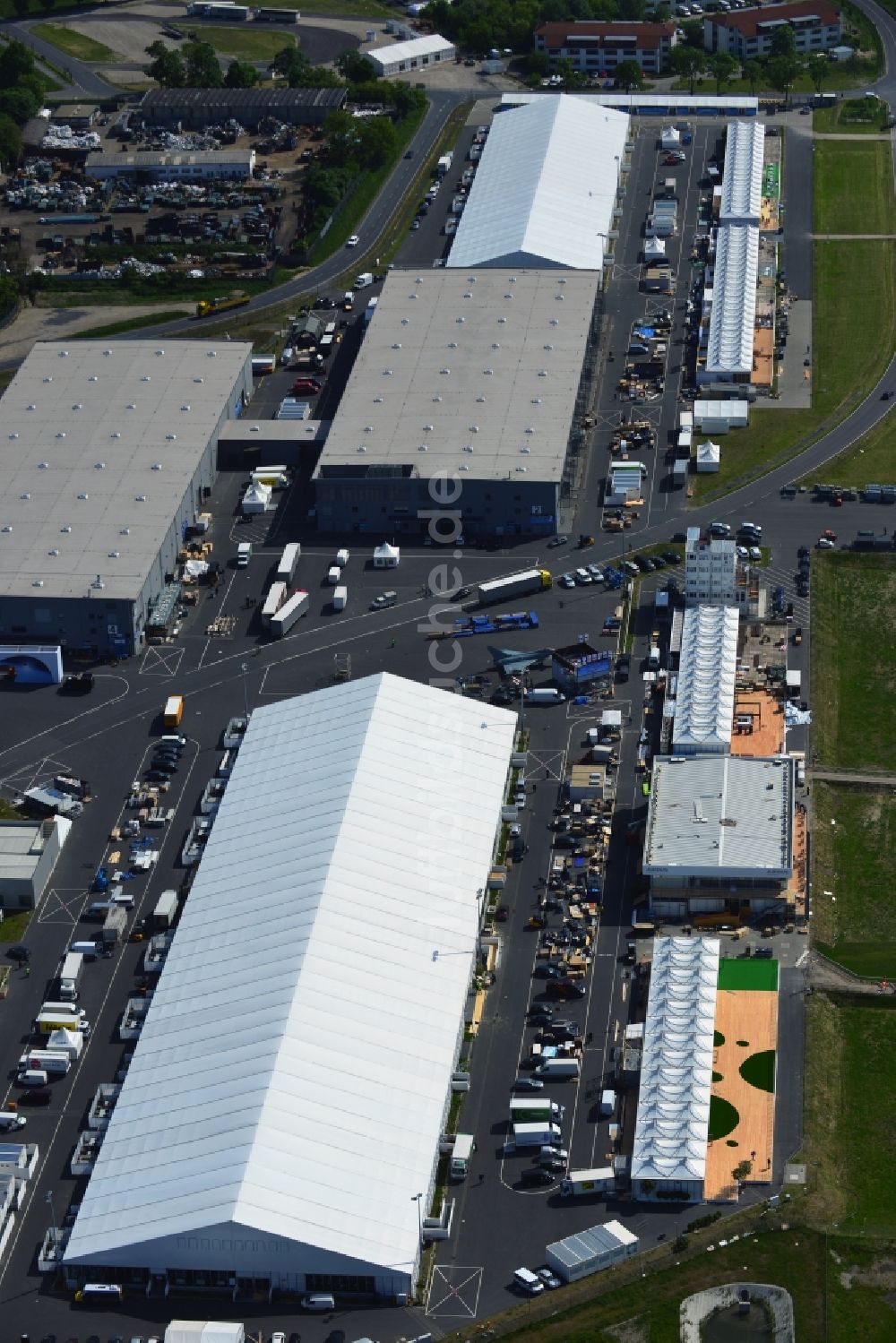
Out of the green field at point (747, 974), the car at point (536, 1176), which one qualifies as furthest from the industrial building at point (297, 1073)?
the green field at point (747, 974)

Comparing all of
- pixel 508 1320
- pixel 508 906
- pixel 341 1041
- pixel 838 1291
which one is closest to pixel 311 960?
pixel 341 1041

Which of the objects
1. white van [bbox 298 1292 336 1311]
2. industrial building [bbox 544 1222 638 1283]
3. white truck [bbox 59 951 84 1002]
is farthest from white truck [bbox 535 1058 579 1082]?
white truck [bbox 59 951 84 1002]

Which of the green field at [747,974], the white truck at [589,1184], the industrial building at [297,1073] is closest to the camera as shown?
the industrial building at [297,1073]

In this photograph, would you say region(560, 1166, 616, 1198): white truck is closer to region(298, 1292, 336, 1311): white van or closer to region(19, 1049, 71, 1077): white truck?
region(298, 1292, 336, 1311): white van

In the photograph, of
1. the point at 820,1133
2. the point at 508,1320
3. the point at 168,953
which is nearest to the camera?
the point at 508,1320

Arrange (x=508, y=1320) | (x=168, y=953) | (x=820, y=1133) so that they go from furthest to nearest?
(x=168, y=953) < (x=820, y=1133) < (x=508, y=1320)

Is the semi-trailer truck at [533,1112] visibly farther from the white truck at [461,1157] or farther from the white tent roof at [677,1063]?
the white tent roof at [677,1063]

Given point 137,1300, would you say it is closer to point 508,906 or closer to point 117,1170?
point 117,1170
